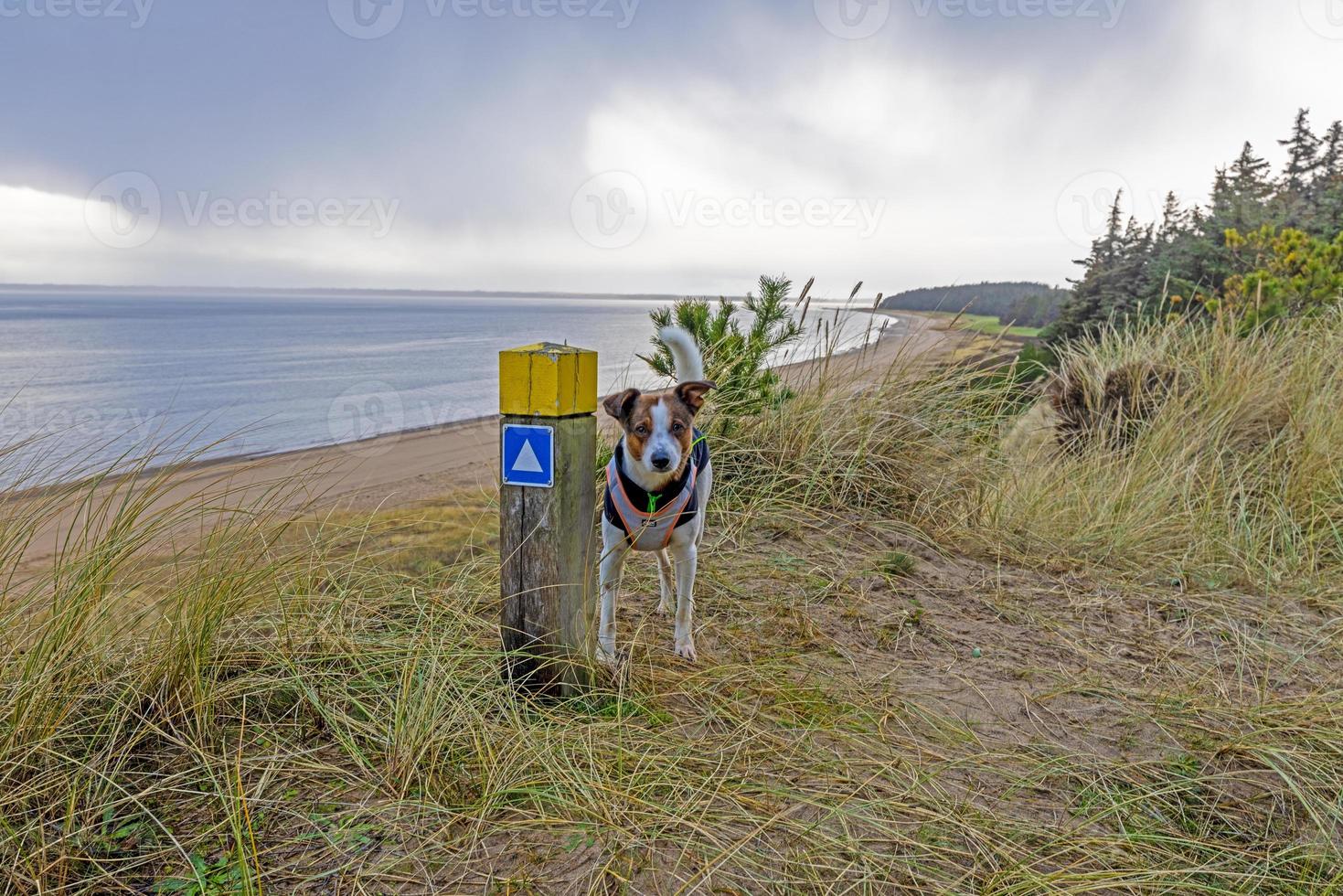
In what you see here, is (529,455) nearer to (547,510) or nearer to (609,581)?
(547,510)

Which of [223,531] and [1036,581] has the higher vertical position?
[223,531]

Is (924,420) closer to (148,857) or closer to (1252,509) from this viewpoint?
(1252,509)

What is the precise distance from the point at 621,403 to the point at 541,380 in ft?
2.37

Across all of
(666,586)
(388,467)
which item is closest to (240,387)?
(388,467)

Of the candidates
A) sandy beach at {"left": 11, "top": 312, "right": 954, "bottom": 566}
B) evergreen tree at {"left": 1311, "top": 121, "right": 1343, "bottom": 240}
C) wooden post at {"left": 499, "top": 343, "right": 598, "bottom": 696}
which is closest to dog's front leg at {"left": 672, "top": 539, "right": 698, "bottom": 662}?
wooden post at {"left": 499, "top": 343, "right": 598, "bottom": 696}

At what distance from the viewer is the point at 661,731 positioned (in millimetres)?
2566

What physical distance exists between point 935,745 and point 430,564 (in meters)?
2.97

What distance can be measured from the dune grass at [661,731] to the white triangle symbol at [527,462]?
0.77 m

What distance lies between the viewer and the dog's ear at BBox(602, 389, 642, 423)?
10.2 ft

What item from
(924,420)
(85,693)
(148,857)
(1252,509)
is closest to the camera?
(148,857)

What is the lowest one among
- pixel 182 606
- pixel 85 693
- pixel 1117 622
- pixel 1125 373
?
pixel 1117 622

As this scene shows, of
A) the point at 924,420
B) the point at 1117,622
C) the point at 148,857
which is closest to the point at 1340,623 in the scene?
the point at 1117,622

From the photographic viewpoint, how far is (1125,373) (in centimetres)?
714

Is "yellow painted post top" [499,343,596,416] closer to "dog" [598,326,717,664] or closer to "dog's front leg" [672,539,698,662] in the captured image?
"dog" [598,326,717,664]
